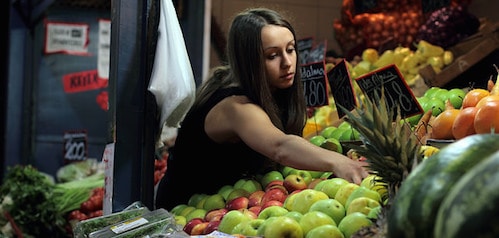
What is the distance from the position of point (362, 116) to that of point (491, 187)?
0.81m

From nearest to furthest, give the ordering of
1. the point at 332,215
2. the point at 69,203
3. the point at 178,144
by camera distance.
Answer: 1. the point at 332,215
2. the point at 178,144
3. the point at 69,203

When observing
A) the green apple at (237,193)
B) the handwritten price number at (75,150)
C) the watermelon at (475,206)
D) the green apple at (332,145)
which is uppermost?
the watermelon at (475,206)

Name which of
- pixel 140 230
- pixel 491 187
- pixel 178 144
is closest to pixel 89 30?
pixel 178 144

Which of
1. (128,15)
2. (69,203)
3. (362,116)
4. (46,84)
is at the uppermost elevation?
(128,15)

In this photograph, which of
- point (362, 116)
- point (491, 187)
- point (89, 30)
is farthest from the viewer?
point (89, 30)

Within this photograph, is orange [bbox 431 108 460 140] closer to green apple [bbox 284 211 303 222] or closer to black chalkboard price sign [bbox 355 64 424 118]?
black chalkboard price sign [bbox 355 64 424 118]

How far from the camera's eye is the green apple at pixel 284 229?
1869mm

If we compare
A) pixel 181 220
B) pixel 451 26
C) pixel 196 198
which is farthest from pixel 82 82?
pixel 181 220

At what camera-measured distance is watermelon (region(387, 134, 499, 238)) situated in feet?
3.52

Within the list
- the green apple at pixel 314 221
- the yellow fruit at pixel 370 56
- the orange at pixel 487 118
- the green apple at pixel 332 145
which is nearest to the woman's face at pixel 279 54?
the green apple at pixel 332 145

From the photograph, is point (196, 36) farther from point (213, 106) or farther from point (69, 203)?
point (213, 106)

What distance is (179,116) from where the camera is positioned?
2.97m

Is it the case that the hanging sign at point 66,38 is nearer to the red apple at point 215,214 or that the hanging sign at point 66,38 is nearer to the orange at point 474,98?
the red apple at point 215,214

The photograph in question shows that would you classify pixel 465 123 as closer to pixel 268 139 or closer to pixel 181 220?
pixel 268 139
